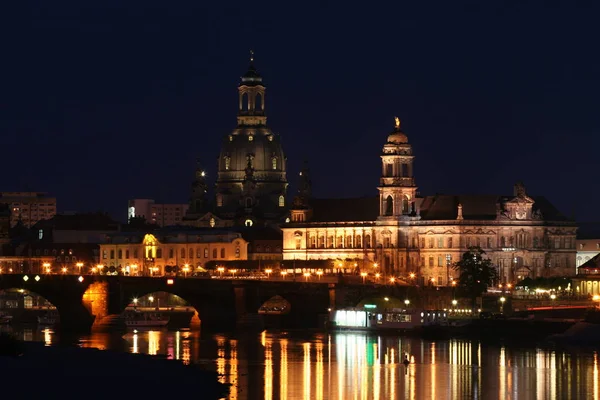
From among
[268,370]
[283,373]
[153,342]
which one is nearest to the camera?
[283,373]

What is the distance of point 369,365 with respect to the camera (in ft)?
491

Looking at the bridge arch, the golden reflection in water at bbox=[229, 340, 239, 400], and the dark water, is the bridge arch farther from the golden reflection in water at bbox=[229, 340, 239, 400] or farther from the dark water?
the golden reflection in water at bbox=[229, 340, 239, 400]

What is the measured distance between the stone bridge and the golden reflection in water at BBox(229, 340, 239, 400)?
21040 millimetres

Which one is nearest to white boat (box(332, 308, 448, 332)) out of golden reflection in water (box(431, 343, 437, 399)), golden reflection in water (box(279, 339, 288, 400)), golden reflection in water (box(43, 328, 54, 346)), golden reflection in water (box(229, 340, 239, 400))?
golden reflection in water (box(279, 339, 288, 400))

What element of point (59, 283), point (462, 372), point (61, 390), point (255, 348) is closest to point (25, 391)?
point (61, 390)

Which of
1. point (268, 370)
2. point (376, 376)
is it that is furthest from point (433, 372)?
point (268, 370)

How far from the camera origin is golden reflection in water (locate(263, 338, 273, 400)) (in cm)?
12838

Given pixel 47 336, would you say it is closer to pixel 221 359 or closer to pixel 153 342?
pixel 153 342

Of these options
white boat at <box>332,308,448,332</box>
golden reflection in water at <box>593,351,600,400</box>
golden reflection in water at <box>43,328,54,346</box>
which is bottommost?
→ golden reflection in water at <box>593,351,600,400</box>

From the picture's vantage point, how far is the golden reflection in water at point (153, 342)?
16038 cm

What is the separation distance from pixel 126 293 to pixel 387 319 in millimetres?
24127

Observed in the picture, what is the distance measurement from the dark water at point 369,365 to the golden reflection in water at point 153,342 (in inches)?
3.4

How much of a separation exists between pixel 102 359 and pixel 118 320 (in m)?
51.5

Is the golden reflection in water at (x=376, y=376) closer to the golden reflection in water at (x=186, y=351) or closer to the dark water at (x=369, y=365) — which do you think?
the dark water at (x=369, y=365)
